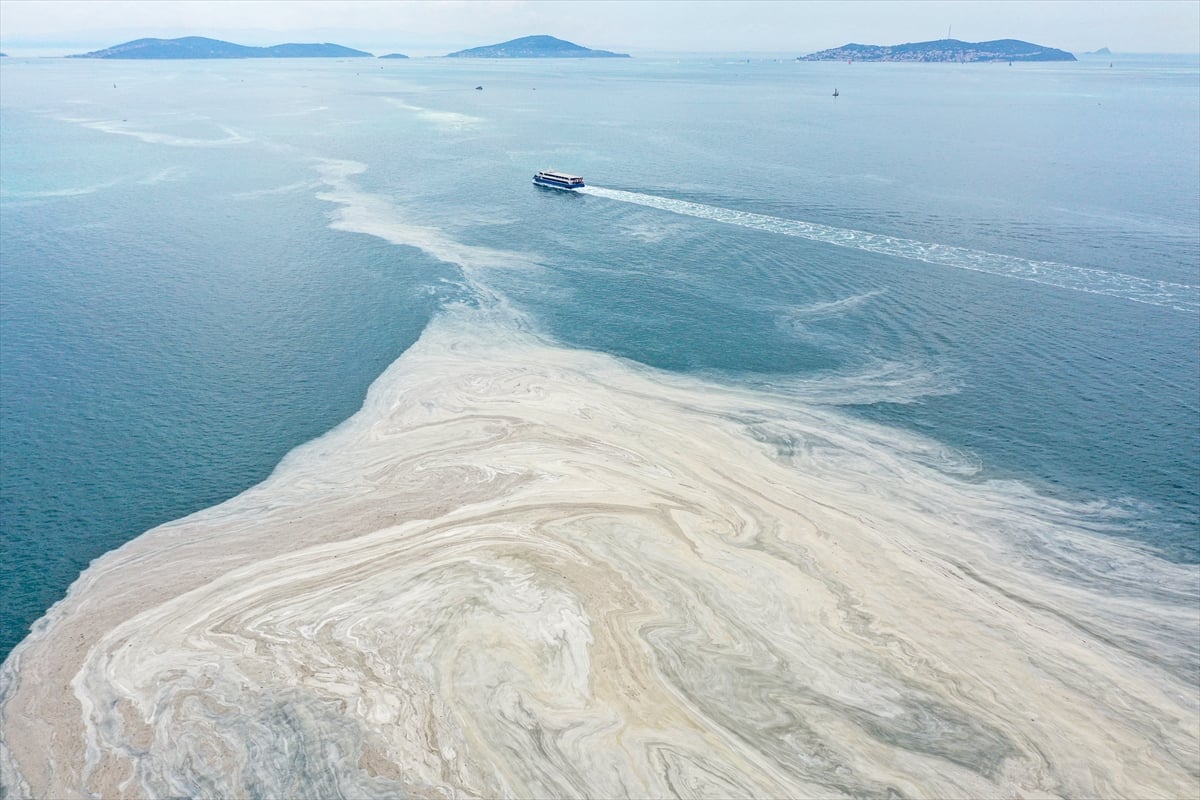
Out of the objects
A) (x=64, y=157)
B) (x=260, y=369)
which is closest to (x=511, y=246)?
(x=260, y=369)

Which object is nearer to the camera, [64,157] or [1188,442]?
[1188,442]

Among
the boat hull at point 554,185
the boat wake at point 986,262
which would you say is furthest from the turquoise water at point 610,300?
the boat hull at point 554,185

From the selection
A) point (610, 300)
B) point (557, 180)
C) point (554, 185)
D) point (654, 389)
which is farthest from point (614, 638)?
point (554, 185)

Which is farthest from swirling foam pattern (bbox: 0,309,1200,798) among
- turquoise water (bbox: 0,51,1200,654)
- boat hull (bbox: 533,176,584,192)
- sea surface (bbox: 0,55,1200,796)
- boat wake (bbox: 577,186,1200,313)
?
boat hull (bbox: 533,176,584,192)

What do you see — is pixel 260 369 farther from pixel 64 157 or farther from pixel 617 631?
pixel 64 157

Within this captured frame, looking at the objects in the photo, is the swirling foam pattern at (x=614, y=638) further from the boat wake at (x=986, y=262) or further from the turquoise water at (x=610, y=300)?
the boat wake at (x=986, y=262)

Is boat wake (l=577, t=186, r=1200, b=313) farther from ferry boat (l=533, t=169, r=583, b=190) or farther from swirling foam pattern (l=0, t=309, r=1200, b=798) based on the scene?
swirling foam pattern (l=0, t=309, r=1200, b=798)
